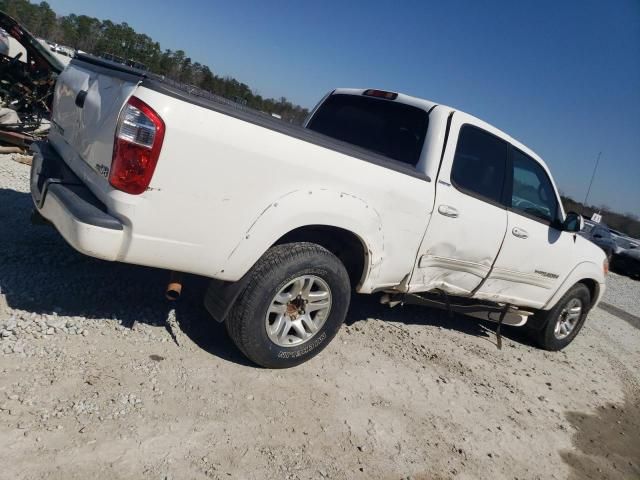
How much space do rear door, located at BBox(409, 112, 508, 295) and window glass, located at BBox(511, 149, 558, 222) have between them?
23 cm

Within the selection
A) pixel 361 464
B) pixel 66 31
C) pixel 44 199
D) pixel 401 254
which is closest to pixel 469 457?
pixel 361 464

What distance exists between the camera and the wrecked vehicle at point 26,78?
7.90 m

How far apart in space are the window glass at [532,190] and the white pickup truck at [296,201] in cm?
2

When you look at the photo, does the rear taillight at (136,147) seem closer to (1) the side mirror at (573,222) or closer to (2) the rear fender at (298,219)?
(2) the rear fender at (298,219)

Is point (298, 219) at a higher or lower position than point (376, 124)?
lower

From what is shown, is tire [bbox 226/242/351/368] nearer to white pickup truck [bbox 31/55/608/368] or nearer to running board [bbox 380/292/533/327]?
white pickup truck [bbox 31/55/608/368]

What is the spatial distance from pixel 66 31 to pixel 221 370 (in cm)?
11784

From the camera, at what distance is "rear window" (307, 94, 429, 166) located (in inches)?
158

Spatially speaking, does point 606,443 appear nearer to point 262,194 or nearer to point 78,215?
point 262,194

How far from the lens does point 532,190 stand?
4793 millimetres

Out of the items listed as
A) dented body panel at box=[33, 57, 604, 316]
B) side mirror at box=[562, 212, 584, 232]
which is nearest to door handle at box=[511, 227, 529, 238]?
dented body panel at box=[33, 57, 604, 316]

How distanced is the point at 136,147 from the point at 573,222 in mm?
4295

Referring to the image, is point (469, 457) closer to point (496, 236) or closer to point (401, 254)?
point (401, 254)

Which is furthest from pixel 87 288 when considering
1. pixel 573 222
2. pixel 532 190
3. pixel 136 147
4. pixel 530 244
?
pixel 573 222
